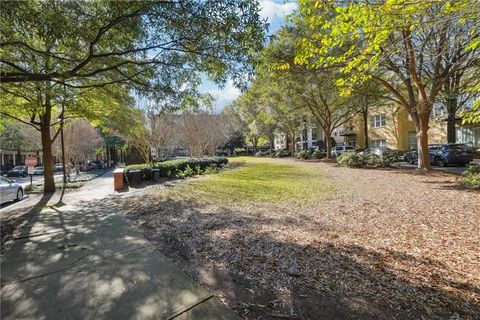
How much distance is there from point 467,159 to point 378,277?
1908 cm

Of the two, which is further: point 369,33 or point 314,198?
point 314,198

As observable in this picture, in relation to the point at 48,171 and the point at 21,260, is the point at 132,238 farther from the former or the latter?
the point at 48,171

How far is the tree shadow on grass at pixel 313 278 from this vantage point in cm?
259

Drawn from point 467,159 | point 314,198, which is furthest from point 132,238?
point 467,159

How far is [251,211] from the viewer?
6.65 m

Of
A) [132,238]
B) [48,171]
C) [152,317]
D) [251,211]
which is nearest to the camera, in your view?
[152,317]

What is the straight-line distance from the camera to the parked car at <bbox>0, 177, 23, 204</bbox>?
1080 centimetres

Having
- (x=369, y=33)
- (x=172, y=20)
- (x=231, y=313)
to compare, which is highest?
(x=172, y=20)

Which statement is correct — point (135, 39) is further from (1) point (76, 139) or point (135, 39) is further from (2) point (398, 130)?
(2) point (398, 130)

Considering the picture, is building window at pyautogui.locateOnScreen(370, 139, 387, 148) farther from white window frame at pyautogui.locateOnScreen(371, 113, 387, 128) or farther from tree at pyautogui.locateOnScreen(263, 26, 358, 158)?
tree at pyautogui.locateOnScreen(263, 26, 358, 158)

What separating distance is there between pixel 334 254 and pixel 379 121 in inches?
1466

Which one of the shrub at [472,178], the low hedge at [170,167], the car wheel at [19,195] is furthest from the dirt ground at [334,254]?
the car wheel at [19,195]

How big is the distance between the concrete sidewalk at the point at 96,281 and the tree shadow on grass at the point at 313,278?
0.32m

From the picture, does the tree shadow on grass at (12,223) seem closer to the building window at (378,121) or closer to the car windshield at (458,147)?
the car windshield at (458,147)
